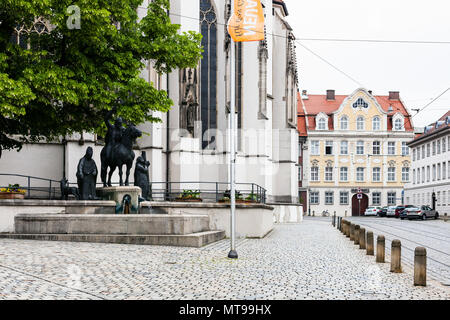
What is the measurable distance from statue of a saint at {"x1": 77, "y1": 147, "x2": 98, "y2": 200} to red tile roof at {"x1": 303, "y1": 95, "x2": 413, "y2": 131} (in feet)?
171

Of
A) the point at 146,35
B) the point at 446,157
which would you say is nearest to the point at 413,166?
the point at 446,157

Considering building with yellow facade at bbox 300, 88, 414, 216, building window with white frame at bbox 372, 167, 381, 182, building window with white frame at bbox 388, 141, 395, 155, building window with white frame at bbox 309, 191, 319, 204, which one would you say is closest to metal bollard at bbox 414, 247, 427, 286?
building with yellow facade at bbox 300, 88, 414, 216

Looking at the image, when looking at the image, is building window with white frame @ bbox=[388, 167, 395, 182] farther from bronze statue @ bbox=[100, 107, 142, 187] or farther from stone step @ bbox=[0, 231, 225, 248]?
stone step @ bbox=[0, 231, 225, 248]

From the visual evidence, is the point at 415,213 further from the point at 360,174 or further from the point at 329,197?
the point at 360,174

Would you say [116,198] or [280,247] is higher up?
[116,198]

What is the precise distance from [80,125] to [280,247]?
7.43 metres

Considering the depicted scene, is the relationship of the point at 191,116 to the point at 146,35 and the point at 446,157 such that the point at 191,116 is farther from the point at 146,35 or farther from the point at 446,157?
the point at 446,157

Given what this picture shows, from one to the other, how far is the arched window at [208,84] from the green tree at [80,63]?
1131 cm

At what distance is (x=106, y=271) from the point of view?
29.5 feet

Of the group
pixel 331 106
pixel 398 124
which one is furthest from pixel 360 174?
pixel 331 106

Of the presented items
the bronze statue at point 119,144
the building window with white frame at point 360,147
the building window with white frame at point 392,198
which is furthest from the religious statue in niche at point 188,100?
the building window with white frame at point 392,198

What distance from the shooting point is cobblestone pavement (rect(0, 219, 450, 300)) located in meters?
7.31

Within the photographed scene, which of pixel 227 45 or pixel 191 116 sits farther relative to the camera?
pixel 227 45
